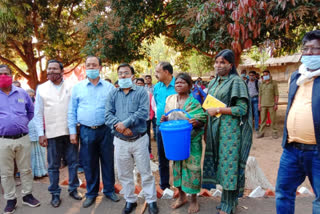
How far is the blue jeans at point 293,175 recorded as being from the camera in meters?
2.02

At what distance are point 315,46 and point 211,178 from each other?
1.78m

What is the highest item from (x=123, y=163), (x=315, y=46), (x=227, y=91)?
(x=315, y=46)

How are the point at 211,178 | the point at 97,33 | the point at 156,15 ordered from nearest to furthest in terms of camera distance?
the point at 211,178
the point at 97,33
the point at 156,15

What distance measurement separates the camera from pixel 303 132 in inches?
80.7

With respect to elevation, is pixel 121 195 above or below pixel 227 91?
below

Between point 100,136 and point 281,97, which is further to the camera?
point 281,97

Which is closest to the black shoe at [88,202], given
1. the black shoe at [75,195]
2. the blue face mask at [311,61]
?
the black shoe at [75,195]

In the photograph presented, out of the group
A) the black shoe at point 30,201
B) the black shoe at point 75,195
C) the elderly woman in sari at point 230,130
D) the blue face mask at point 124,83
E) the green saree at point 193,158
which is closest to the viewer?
the elderly woman in sari at point 230,130

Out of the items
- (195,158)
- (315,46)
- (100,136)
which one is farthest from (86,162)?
(315,46)

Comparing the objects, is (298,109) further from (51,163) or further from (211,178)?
(51,163)

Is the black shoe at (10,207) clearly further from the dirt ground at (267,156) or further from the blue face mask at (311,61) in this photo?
the blue face mask at (311,61)

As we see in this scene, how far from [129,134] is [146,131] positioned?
28 centimetres

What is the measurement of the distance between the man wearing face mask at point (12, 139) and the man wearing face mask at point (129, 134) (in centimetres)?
126

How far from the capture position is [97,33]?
23.7ft
